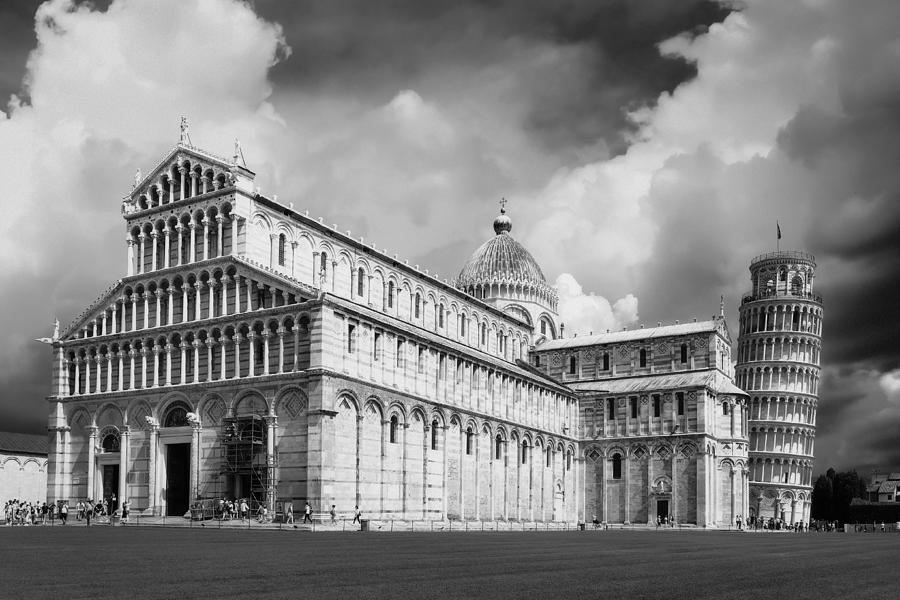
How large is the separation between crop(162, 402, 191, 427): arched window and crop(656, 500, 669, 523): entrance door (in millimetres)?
43038

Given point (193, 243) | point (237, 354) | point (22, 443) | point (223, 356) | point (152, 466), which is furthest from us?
point (22, 443)

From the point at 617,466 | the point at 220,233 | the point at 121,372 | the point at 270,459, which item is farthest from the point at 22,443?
the point at 617,466

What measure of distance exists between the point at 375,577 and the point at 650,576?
6156 millimetres

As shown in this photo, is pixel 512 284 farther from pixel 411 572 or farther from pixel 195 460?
pixel 411 572

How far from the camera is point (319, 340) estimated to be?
56125mm

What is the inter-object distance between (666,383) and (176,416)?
45084 millimetres

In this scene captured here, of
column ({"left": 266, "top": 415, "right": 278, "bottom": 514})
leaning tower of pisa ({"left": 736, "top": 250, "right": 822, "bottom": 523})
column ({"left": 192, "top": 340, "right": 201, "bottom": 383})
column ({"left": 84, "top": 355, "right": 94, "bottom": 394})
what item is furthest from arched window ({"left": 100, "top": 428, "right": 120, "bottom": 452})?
leaning tower of pisa ({"left": 736, "top": 250, "right": 822, "bottom": 523})

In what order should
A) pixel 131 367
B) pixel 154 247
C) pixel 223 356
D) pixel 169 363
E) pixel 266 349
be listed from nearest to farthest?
pixel 266 349 → pixel 223 356 → pixel 169 363 → pixel 131 367 → pixel 154 247

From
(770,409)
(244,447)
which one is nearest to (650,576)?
(244,447)

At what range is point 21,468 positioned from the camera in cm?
9969

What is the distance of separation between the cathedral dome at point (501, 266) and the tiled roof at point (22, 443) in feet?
157

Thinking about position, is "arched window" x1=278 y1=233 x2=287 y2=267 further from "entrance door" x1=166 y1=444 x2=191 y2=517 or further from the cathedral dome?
the cathedral dome

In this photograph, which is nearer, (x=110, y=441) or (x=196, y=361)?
(x=196, y=361)

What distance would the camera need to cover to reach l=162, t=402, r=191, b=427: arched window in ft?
203
